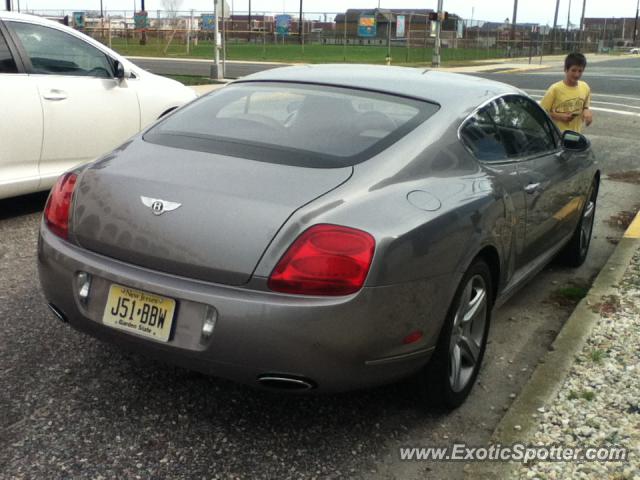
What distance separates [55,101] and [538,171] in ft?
13.1

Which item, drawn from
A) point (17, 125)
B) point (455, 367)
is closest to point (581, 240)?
point (455, 367)

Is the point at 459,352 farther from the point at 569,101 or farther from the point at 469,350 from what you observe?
the point at 569,101

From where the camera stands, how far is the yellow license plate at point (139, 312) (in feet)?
9.20

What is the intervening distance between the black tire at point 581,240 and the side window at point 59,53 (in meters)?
4.13

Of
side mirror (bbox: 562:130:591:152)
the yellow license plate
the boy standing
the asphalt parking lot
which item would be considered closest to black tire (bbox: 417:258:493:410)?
the asphalt parking lot

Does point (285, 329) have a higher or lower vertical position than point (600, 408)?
higher

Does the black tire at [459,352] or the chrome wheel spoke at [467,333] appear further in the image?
the chrome wheel spoke at [467,333]

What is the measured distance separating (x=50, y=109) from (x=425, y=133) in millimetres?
3938

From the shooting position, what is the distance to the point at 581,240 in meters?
5.57

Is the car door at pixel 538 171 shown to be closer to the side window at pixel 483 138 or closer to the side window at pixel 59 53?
the side window at pixel 483 138

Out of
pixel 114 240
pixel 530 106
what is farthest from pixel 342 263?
pixel 530 106

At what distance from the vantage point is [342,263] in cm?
269

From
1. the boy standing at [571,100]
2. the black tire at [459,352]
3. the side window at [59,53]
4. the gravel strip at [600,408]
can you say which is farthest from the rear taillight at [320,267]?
the boy standing at [571,100]

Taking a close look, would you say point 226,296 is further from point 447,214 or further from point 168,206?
point 447,214
